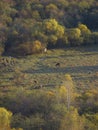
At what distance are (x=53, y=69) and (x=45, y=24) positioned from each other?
8210mm

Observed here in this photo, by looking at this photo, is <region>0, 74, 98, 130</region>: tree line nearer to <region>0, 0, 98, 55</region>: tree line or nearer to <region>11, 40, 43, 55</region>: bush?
<region>11, 40, 43, 55</region>: bush

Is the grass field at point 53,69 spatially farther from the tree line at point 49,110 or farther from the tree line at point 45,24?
the tree line at point 49,110

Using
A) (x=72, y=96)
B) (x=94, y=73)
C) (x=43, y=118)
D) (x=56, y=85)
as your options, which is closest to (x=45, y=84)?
(x=56, y=85)

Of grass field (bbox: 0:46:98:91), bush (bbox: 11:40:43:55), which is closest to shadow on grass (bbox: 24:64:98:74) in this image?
grass field (bbox: 0:46:98:91)

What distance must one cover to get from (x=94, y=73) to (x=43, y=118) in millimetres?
12308

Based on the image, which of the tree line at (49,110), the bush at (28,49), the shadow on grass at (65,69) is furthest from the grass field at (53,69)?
the tree line at (49,110)

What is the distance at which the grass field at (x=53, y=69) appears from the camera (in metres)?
35.7

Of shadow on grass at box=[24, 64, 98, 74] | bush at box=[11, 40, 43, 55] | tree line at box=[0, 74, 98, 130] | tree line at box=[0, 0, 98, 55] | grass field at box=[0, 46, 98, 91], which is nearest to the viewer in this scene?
tree line at box=[0, 74, 98, 130]

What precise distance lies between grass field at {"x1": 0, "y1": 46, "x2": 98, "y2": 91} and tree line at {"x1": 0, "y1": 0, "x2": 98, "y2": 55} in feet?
3.90

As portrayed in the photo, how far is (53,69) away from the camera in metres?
38.8

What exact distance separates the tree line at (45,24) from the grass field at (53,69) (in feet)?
3.90

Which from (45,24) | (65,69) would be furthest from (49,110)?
(45,24)

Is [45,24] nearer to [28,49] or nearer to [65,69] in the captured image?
[28,49]

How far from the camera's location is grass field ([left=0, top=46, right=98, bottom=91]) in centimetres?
3572
